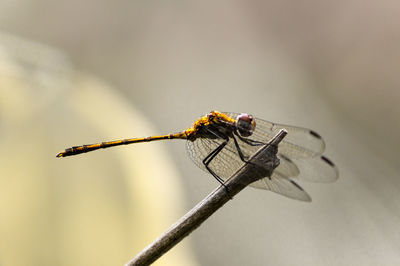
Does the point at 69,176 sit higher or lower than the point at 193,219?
higher

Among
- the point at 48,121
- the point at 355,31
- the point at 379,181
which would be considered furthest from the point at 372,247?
the point at 48,121

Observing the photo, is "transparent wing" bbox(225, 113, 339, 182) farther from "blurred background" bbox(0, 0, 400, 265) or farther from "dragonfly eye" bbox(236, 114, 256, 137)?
"blurred background" bbox(0, 0, 400, 265)

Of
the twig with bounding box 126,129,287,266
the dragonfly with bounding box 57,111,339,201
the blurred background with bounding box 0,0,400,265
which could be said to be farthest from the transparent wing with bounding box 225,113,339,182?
the blurred background with bounding box 0,0,400,265

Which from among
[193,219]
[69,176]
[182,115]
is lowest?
[193,219]

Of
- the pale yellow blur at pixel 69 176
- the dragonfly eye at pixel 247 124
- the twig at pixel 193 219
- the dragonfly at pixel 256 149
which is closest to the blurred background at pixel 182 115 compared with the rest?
the pale yellow blur at pixel 69 176

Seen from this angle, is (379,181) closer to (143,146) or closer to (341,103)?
(341,103)

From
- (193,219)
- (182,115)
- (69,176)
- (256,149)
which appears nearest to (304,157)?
(256,149)

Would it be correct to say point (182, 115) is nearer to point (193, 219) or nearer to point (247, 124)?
point (247, 124)
